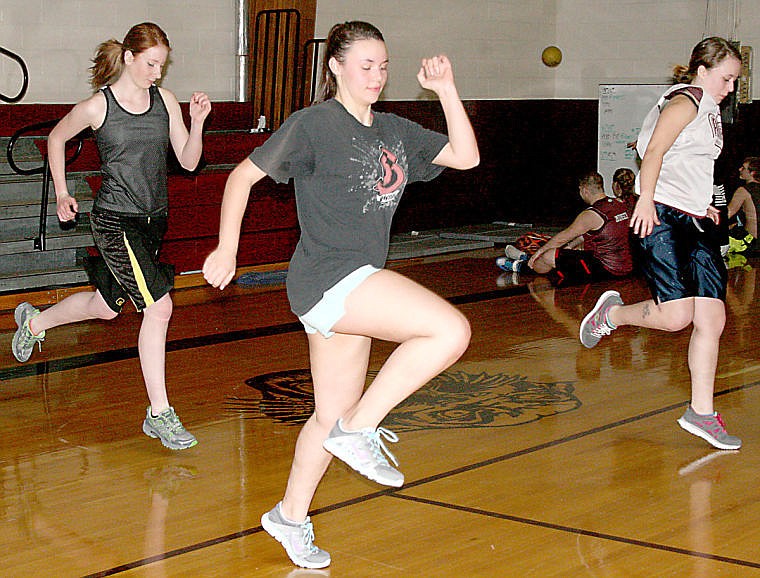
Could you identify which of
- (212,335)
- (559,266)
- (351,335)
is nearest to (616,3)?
(559,266)

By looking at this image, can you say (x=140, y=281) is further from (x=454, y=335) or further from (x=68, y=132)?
(x=454, y=335)

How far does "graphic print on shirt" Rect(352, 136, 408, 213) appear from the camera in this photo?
3184 millimetres

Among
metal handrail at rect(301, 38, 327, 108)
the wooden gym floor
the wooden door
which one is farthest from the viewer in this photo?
metal handrail at rect(301, 38, 327, 108)

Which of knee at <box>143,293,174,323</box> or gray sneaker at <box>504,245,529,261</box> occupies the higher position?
knee at <box>143,293,174,323</box>

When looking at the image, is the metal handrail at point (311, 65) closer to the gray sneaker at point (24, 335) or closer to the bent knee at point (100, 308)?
the gray sneaker at point (24, 335)

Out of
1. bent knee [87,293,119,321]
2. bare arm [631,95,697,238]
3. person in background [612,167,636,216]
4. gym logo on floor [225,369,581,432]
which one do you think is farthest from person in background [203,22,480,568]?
person in background [612,167,636,216]

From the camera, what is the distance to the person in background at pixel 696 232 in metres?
4.57

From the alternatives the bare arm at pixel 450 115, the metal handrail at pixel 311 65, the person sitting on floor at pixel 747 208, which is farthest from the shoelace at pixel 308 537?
the metal handrail at pixel 311 65

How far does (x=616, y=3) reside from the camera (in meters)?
13.8

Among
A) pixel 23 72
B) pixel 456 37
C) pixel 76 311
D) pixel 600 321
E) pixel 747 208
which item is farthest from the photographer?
pixel 456 37

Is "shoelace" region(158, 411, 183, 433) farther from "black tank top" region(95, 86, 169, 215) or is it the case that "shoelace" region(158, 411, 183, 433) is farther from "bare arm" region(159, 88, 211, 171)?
"bare arm" region(159, 88, 211, 171)

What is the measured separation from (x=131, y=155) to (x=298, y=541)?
204cm

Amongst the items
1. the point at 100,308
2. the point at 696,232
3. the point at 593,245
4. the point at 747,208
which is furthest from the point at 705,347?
the point at 747,208

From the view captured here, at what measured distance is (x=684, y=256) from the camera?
4578 millimetres
